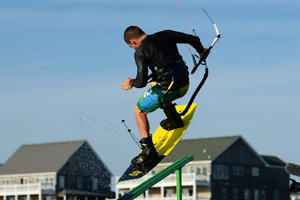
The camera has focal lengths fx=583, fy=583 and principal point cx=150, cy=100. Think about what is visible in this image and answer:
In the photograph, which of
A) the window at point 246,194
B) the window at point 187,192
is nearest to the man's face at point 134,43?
the window at point 187,192

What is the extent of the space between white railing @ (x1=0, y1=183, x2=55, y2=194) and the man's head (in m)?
49.3

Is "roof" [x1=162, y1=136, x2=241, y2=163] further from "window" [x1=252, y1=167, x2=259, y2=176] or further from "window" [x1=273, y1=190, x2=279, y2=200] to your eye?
"window" [x1=273, y1=190, x2=279, y2=200]

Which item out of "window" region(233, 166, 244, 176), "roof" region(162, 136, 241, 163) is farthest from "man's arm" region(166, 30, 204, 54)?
"window" region(233, 166, 244, 176)

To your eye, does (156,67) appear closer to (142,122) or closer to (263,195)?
(142,122)

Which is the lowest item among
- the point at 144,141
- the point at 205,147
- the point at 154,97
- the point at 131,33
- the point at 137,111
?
the point at 144,141

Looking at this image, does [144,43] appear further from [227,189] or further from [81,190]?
[81,190]

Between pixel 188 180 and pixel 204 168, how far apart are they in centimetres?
427

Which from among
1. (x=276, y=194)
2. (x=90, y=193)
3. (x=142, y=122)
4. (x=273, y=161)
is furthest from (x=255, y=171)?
(x=142, y=122)

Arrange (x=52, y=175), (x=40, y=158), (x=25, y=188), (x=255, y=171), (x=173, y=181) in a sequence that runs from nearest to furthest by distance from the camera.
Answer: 1. (x=173, y=181)
2. (x=25, y=188)
3. (x=52, y=175)
4. (x=40, y=158)
5. (x=255, y=171)

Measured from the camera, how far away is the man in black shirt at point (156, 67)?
27.3 feet

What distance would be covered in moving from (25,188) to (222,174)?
19.3 meters

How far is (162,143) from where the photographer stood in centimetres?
1005

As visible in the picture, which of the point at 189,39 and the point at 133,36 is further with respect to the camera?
the point at 189,39

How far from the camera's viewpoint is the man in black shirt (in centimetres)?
832
